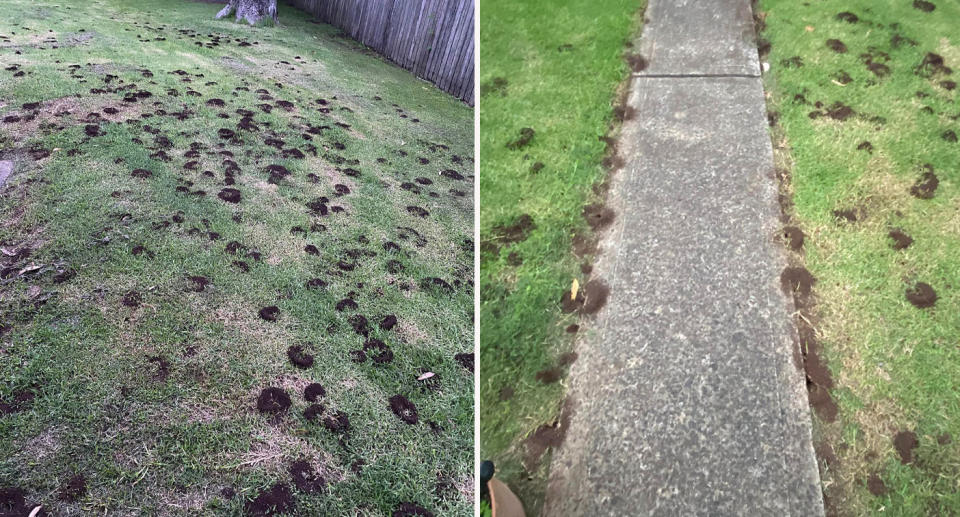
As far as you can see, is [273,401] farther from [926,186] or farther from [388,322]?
[926,186]

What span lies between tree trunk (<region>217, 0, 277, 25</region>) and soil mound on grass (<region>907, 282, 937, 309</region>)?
7.79 m

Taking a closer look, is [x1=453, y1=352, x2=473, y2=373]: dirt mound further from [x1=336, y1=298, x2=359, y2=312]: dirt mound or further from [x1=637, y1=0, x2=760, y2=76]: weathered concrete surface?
[x1=637, y1=0, x2=760, y2=76]: weathered concrete surface

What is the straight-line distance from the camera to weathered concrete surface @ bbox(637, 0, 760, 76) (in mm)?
4039

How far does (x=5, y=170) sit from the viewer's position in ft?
10.5

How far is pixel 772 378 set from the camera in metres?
2.27

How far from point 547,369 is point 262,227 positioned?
163 centimetres

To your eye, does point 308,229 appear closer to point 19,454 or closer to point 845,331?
point 19,454

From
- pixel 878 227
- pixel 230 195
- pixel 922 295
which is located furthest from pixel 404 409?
pixel 878 227

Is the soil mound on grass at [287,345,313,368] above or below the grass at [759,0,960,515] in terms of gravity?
below

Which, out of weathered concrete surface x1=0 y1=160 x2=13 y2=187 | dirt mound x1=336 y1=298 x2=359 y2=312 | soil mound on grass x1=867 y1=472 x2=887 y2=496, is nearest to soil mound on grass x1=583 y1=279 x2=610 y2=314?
dirt mound x1=336 y1=298 x2=359 y2=312

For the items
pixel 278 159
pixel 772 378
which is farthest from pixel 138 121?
pixel 772 378

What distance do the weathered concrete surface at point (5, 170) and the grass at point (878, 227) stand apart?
3780mm

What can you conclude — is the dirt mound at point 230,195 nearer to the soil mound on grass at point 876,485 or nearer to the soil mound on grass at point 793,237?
the soil mound on grass at point 793,237

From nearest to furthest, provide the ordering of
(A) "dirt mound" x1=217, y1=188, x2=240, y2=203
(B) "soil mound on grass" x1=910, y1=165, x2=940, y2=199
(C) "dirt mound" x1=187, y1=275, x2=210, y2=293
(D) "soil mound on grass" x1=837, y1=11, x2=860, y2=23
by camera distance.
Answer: (C) "dirt mound" x1=187, y1=275, x2=210, y2=293 < (B) "soil mound on grass" x1=910, y1=165, x2=940, y2=199 < (A) "dirt mound" x1=217, y1=188, x2=240, y2=203 < (D) "soil mound on grass" x1=837, y1=11, x2=860, y2=23
